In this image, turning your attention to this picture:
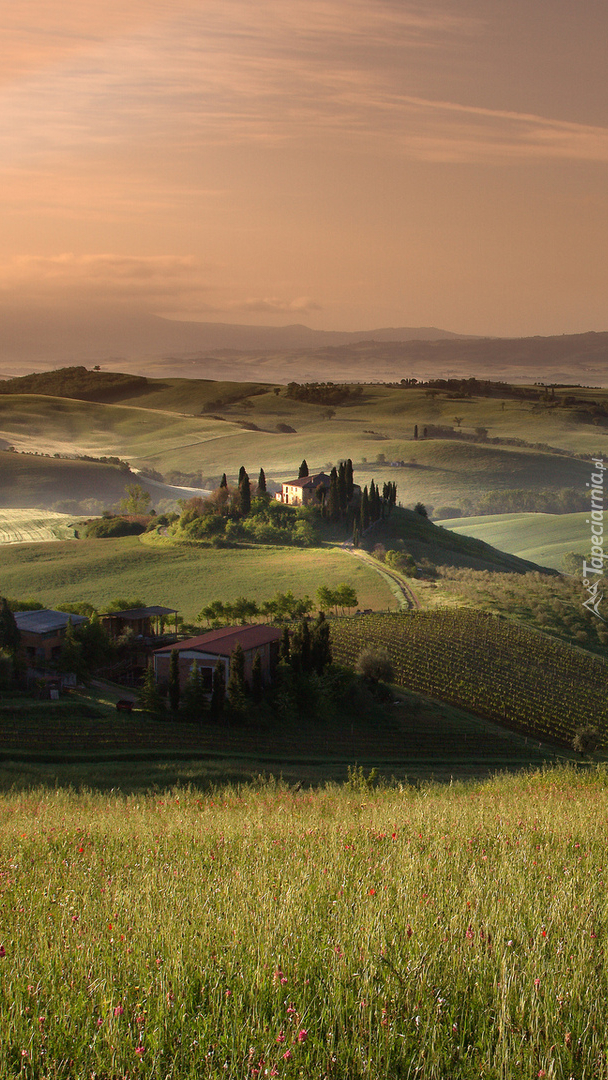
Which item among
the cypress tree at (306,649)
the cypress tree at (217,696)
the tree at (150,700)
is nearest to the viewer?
the tree at (150,700)

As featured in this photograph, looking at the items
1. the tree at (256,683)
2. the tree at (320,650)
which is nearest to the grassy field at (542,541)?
the tree at (320,650)

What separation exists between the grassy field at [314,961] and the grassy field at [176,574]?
267 feet

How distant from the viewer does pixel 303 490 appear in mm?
144250

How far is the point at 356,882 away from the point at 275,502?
5302 inches

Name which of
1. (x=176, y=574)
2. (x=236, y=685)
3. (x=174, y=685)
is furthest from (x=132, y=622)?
(x=176, y=574)

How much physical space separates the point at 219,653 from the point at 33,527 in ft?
405

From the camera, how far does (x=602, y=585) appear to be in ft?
376

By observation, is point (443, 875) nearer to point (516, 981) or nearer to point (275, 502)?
point (516, 981)

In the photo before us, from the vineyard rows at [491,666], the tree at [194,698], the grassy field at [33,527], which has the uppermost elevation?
the grassy field at [33,527]

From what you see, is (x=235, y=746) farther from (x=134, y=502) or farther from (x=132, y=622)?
(x=134, y=502)

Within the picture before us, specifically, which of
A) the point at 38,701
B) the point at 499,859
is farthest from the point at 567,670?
the point at 499,859

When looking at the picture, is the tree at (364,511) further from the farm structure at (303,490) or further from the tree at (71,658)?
the tree at (71,658)

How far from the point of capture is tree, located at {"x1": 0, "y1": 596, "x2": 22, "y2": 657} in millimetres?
54031

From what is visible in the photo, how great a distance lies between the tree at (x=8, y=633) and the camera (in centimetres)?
5403
